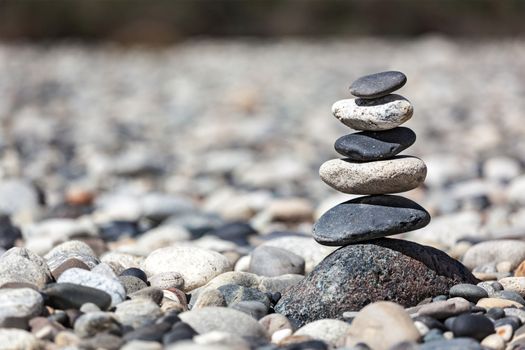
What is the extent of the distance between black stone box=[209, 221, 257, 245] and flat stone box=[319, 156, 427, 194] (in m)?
1.61

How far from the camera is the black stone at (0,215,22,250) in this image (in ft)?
15.5

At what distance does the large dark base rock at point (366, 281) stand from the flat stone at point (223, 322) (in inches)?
13.6

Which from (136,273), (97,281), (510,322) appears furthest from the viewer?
(136,273)

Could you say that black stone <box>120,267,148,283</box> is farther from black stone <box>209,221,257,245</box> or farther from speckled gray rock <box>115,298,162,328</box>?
black stone <box>209,221,257,245</box>

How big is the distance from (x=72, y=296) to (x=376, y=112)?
137 cm

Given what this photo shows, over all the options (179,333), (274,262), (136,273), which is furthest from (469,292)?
(136,273)

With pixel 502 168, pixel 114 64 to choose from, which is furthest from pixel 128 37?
pixel 502 168

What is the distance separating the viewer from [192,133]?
977cm

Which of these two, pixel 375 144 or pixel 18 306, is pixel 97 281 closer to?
pixel 18 306

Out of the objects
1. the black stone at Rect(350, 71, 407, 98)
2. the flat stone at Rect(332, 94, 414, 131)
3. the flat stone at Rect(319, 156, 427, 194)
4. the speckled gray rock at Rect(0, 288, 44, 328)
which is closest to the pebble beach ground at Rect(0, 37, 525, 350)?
the speckled gray rock at Rect(0, 288, 44, 328)

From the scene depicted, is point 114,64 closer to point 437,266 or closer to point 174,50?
point 174,50

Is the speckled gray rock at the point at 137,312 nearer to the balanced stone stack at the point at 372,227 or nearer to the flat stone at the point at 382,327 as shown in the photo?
the balanced stone stack at the point at 372,227

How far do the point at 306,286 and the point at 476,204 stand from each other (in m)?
2.99

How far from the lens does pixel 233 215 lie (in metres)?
5.98
